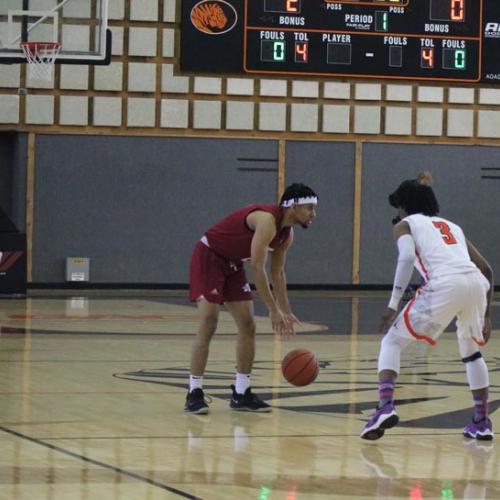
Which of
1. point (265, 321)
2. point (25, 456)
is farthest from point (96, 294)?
point (25, 456)

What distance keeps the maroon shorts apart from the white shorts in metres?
1.60

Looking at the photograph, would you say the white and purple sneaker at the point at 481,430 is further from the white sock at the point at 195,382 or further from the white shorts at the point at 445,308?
the white sock at the point at 195,382

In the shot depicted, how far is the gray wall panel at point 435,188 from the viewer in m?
24.2

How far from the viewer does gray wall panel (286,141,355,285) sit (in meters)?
24.0

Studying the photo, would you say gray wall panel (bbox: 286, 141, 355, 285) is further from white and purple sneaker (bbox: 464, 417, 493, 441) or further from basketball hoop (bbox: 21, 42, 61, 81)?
white and purple sneaker (bbox: 464, 417, 493, 441)

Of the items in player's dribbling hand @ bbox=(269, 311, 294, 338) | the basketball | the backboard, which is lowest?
the basketball

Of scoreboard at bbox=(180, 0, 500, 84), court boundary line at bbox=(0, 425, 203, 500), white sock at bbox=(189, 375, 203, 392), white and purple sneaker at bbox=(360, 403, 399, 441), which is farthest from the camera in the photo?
scoreboard at bbox=(180, 0, 500, 84)

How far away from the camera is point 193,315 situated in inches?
704

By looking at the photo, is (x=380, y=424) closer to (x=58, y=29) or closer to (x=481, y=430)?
(x=481, y=430)

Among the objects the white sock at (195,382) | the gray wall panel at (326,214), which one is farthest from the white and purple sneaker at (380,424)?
the gray wall panel at (326,214)

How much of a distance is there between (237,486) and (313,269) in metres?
17.8

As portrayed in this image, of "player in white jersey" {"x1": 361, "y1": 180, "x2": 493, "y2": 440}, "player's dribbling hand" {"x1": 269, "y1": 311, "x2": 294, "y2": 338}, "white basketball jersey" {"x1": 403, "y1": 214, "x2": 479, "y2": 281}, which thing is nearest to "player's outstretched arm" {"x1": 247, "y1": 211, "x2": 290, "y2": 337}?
"player's dribbling hand" {"x1": 269, "y1": 311, "x2": 294, "y2": 338}

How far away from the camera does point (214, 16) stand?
2292 centimetres

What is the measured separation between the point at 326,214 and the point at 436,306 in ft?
53.7
